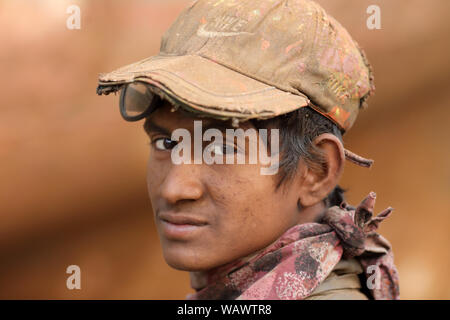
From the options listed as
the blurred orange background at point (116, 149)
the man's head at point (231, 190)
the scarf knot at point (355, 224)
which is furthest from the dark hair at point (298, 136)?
the blurred orange background at point (116, 149)

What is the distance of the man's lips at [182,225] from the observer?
1342 millimetres

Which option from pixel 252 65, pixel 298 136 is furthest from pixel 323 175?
pixel 252 65

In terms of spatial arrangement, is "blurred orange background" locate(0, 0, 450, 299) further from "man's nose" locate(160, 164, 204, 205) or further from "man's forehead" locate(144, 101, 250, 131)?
"man's nose" locate(160, 164, 204, 205)

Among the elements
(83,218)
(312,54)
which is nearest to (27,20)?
(83,218)

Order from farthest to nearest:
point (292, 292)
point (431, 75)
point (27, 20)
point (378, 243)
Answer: point (431, 75)
point (27, 20)
point (378, 243)
point (292, 292)

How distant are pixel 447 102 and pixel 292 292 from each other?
2.25 m

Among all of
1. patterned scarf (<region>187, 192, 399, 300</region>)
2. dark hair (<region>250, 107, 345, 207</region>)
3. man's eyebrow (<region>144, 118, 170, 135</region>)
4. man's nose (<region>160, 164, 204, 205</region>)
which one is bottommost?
patterned scarf (<region>187, 192, 399, 300</region>)

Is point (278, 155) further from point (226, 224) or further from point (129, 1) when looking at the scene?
point (129, 1)

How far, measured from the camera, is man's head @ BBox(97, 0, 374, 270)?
4.30ft

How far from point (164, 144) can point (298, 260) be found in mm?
460

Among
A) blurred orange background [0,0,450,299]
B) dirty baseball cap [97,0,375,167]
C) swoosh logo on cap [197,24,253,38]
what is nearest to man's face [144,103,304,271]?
dirty baseball cap [97,0,375,167]

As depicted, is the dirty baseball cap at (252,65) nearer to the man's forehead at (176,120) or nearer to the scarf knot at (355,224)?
the man's forehead at (176,120)

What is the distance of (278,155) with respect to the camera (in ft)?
4.51

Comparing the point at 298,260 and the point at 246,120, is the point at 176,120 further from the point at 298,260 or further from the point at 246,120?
the point at 298,260
